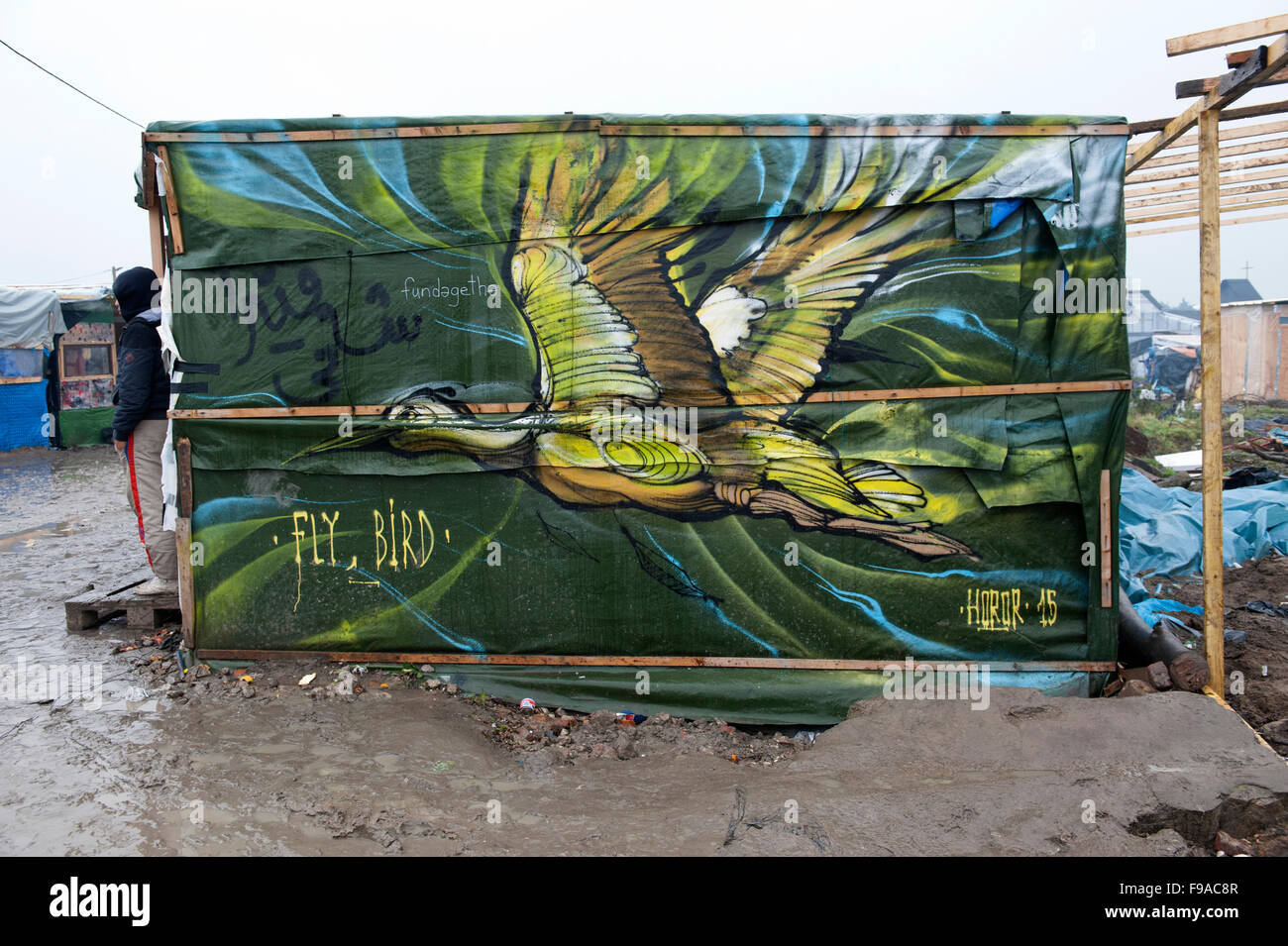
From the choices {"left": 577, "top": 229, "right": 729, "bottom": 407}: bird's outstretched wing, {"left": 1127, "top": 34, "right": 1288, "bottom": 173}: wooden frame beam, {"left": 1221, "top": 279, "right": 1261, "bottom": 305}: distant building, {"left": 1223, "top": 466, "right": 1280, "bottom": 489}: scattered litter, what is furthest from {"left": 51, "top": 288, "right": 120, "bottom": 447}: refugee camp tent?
{"left": 1221, "top": 279, "right": 1261, "bottom": 305}: distant building

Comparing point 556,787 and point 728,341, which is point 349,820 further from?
point 728,341

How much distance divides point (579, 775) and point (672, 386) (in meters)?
2.14

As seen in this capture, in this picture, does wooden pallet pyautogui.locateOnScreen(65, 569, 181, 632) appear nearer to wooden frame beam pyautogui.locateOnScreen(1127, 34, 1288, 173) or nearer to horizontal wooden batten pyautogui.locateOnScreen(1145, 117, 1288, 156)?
wooden frame beam pyautogui.locateOnScreen(1127, 34, 1288, 173)

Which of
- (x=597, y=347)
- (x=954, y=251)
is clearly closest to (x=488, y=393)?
(x=597, y=347)

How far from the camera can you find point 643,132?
4.53 m

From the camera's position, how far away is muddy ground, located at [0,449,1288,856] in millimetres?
3387

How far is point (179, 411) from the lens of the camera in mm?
4902

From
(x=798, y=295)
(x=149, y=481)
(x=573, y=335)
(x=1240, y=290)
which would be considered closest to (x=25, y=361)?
(x=149, y=481)

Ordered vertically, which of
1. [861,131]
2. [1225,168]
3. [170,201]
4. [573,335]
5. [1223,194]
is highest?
[1223,194]

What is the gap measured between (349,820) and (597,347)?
269 centimetres

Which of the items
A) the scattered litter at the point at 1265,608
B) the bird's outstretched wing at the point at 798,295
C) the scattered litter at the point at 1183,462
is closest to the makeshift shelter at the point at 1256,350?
the scattered litter at the point at 1183,462

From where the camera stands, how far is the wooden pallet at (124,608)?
222 inches

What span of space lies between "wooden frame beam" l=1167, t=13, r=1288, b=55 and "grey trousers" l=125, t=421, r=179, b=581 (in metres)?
6.38

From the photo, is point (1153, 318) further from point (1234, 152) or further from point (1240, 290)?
point (1234, 152)
